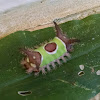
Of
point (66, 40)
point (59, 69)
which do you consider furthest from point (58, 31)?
point (59, 69)

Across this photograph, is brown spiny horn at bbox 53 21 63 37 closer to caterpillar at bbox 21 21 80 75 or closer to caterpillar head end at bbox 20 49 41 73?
caterpillar at bbox 21 21 80 75

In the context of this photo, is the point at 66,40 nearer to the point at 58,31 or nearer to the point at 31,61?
the point at 58,31

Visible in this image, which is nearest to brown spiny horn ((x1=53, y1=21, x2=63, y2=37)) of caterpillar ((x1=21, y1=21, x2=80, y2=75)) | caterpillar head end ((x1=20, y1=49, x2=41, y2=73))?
caterpillar ((x1=21, y1=21, x2=80, y2=75))

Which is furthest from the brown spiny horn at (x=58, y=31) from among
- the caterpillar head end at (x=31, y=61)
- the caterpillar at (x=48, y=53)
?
the caterpillar head end at (x=31, y=61)

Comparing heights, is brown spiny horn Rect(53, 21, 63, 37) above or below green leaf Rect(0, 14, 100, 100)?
above

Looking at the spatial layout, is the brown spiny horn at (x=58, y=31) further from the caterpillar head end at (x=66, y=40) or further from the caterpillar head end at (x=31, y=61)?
the caterpillar head end at (x=31, y=61)
